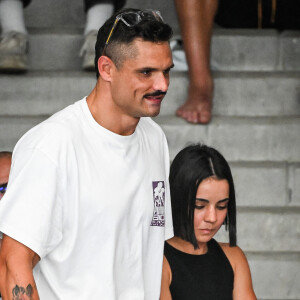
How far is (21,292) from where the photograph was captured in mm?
2232

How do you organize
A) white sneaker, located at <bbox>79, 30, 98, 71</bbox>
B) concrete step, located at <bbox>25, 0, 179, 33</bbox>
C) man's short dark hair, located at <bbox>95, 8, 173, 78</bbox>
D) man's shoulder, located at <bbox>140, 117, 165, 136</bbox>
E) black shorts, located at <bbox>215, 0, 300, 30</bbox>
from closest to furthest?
1. man's short dark hair, located at <bbox>95, 8, 173, 78</bbox>
2. man's shoulder, located at <bbox>140, 117, 165, 136</bbox>
3. white sneaker, located at <bbox>79, 30, 98, 71</bbox>
4. black shorts, located at <bbox>215, 0, 300, 30</bbox>
5. concrete step, located at <bbox>25, 0, 179, 33</bbox>

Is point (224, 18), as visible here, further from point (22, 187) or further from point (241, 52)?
point (22, 187)

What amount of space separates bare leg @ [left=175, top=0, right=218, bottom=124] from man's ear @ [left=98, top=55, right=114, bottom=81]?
1755 mm

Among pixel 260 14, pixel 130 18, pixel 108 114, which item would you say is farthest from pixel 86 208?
pixel 260 14

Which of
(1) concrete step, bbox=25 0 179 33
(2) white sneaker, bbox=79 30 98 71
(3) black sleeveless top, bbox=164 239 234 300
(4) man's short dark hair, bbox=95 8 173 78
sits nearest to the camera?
(4) man's short dark hair, bbox=95 8 173 78

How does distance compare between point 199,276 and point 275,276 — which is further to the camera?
point 275,276

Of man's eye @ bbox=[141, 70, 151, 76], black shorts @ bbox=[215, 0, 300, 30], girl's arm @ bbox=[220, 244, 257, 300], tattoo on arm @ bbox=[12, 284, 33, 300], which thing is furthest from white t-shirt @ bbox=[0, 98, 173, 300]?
black shorts @ bbox=[215, 0, 300, 30]

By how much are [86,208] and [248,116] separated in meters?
2.13

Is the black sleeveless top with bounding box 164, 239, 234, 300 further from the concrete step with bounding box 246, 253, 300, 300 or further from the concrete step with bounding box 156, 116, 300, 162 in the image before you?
the concrete step with bounding box 156, 116, 300, 162

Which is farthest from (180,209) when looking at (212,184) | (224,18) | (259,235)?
(224,18)

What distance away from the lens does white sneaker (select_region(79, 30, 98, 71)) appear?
14.1 feet

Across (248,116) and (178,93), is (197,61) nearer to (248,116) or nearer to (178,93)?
(178,93)

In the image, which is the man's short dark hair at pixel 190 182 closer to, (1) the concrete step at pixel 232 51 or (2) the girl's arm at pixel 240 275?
(2) the girl's arm at pixel 240 275

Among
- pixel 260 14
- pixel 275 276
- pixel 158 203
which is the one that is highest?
pixel 260 14
